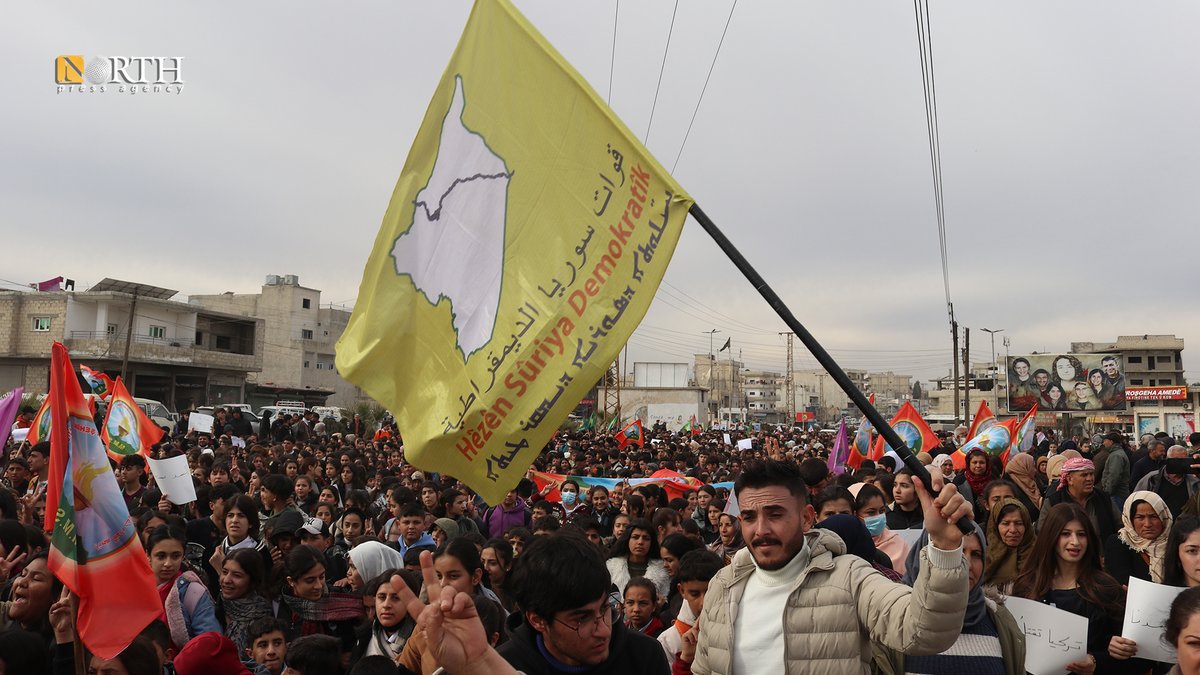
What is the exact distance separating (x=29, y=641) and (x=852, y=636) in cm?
363

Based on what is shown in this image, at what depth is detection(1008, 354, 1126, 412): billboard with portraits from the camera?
65.2 m

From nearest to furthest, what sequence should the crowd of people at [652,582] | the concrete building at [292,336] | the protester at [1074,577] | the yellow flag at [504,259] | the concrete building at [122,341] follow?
the crowd of people at [652,582] → the yellow flag at [504,259] → the protester at [1074,577] → the concrete building at [122,341] → the concrete building at [292,336]

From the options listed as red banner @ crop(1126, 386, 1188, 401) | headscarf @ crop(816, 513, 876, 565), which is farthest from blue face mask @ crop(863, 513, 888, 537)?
red banner @ crop(1126, 386, 1188, 401)

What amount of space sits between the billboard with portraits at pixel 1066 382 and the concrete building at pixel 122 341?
173 feet

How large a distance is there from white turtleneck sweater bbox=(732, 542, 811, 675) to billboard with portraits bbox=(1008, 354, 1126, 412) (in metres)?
69.1

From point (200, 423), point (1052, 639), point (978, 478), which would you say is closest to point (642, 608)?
Answer: point (1052, 639)

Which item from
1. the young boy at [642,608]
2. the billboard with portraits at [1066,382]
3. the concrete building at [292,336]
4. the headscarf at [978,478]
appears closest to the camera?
the young boy at [642,608]

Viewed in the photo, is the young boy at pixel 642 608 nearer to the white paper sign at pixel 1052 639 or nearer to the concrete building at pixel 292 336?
the white paper sign at pixel 1052 639

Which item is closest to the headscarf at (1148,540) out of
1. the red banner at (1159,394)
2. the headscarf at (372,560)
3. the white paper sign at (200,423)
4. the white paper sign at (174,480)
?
the headscarf at (372,560)

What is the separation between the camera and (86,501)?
15.7ft

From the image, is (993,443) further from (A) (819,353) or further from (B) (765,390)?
(B) (765,390)

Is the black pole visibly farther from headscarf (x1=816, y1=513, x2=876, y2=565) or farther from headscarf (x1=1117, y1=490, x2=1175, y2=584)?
headscarf (x1=1117, y1=490, x2=1175, y2=584)

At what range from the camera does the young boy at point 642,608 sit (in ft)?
18.1

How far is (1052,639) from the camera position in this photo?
4.06 meters
